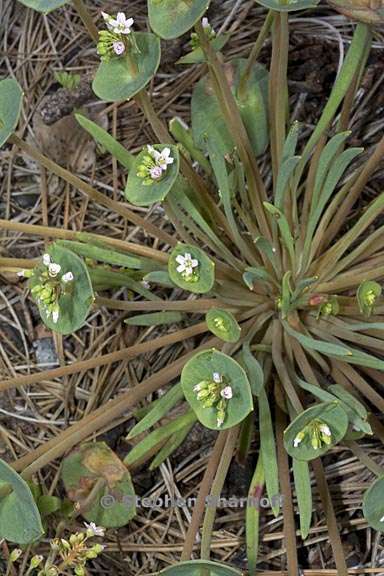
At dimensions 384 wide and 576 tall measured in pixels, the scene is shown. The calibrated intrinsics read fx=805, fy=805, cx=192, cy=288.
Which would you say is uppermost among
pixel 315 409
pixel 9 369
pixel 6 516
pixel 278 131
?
pixel 278 131

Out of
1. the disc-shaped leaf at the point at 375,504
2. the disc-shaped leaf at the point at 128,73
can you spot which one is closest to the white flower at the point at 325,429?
the disc-shaped leaf at the point at 375,504

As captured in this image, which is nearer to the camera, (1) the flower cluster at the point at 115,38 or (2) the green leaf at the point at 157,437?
(1) the flower cluster at the point at 115,38

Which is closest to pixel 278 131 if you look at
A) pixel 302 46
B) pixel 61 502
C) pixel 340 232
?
pixel 340 232

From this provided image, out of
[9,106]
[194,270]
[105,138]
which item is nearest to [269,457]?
[194,270]

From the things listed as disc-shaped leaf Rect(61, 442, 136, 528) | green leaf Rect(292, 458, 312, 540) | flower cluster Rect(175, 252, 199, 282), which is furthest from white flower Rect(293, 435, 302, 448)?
disc-shaped leaf Rect(61, 442, 136, 528)

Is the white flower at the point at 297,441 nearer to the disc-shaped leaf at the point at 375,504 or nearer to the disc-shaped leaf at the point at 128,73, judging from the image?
the disc-shaped leaf at the point at 375,504

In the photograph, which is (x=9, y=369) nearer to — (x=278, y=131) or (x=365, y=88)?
(x=278, y=131)

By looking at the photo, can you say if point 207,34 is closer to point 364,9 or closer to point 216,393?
point 364,9
